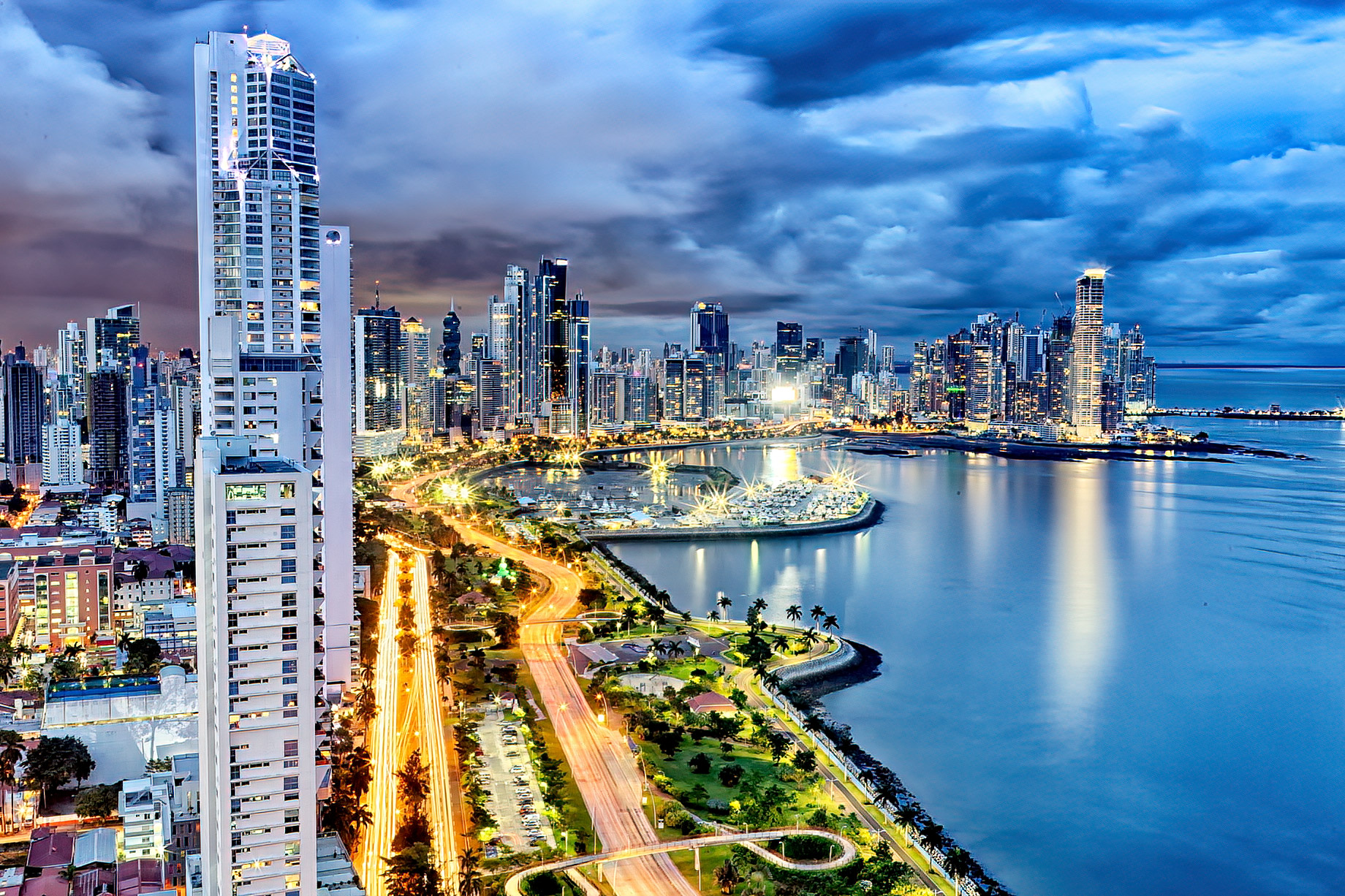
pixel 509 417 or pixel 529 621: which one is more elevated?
pixel 509 417

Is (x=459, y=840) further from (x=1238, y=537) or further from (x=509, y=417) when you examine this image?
(x=509, y=417)

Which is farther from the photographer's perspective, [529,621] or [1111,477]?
[1111,477]

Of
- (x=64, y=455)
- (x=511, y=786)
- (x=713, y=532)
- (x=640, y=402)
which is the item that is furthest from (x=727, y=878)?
(x=640, y=402)

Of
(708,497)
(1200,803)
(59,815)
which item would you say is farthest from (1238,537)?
(59,815)

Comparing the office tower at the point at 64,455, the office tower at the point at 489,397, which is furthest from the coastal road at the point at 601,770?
the office tower at the point at 489,397

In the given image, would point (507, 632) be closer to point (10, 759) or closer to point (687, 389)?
point (10, 759)

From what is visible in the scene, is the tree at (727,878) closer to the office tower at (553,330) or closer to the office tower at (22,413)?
the office tower at (22,413)
